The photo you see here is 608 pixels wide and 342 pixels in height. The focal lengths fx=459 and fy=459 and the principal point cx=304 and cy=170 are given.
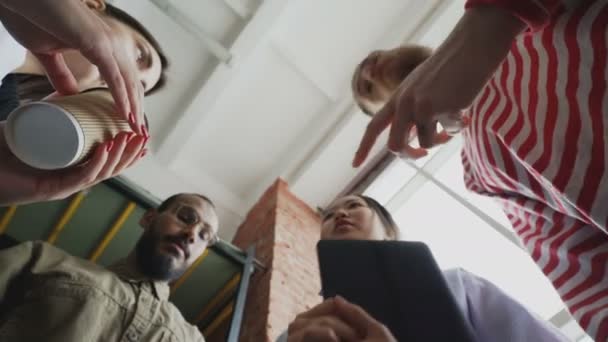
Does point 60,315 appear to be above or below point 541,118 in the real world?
below

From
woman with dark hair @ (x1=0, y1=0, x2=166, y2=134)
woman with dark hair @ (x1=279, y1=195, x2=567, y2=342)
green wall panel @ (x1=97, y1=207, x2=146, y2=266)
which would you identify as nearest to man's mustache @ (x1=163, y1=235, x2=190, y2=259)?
green wall panel @ (x1=97, y1=207, x2=146, y2=266)

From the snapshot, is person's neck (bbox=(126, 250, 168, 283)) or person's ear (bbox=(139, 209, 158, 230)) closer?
person's neck (bbox=(126, 250, 168, 283))

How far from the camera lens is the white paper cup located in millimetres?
585

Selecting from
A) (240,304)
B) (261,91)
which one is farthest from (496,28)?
(261,91)

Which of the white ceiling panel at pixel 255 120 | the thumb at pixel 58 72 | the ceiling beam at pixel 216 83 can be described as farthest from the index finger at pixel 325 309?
the white ceiling panel at pixel 255 120

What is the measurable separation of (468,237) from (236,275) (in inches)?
61.7

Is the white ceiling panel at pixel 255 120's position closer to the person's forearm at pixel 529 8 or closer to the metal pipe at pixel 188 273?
the metal pipe at pixel 188 273

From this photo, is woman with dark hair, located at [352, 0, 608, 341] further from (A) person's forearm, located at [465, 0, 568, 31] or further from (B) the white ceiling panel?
(B) the white ceiling panel

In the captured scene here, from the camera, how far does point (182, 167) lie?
301 centimetres

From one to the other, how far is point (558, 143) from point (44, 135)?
2.00 feet

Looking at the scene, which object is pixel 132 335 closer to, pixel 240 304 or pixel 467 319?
pixel 240 304

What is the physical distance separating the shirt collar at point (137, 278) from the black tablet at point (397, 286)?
1032mm

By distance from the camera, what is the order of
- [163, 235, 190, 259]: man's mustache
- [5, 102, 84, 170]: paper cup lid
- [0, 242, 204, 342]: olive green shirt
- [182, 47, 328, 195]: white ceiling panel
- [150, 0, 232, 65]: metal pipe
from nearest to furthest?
[5, 102, 84, 170]: paper cup lid < [0, 242, 204, 342]: olive green shirt < [163, 235, 190, 259]: man's mustache < [150, 0, 232, 65]: metal pipe < [182, 47, 328, 195]: white ceiling panel

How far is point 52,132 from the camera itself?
59 cm
